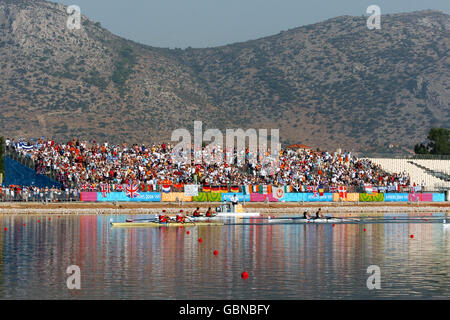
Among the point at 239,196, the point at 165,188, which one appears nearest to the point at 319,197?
the point at 239,196

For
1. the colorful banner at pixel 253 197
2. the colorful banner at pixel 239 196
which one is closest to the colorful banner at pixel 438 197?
the colorful banner at pixel 253 197

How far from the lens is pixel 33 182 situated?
7856cm

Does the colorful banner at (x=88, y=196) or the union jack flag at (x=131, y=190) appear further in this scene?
the union jack flag at (x=131, y=190)

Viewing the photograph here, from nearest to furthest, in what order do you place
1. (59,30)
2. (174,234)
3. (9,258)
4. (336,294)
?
(336,294), (9,258), (174,234), (59,30)

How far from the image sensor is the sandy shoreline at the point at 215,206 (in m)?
74.4

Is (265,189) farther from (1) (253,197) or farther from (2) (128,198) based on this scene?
(2) (128,198)

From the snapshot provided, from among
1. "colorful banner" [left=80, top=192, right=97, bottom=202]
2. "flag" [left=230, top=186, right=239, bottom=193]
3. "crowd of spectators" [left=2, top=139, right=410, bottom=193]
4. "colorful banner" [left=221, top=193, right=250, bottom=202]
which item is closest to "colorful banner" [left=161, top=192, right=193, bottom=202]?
"crowd of spectators" [left=2, top=139, right=410, bottom=193]

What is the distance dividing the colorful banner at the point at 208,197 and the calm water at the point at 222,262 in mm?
21613

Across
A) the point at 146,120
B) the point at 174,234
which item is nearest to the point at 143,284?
the point at 174,234

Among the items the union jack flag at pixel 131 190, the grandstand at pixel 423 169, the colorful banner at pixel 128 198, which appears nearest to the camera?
the colorful banner at pixel 128 198

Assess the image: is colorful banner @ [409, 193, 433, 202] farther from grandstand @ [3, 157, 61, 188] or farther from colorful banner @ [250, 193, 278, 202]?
grandstand @ [3, 157, 61, 188]

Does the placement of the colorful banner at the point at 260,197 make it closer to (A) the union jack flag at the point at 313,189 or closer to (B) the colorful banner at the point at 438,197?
(A) the union jack flag at the point at 313,189
